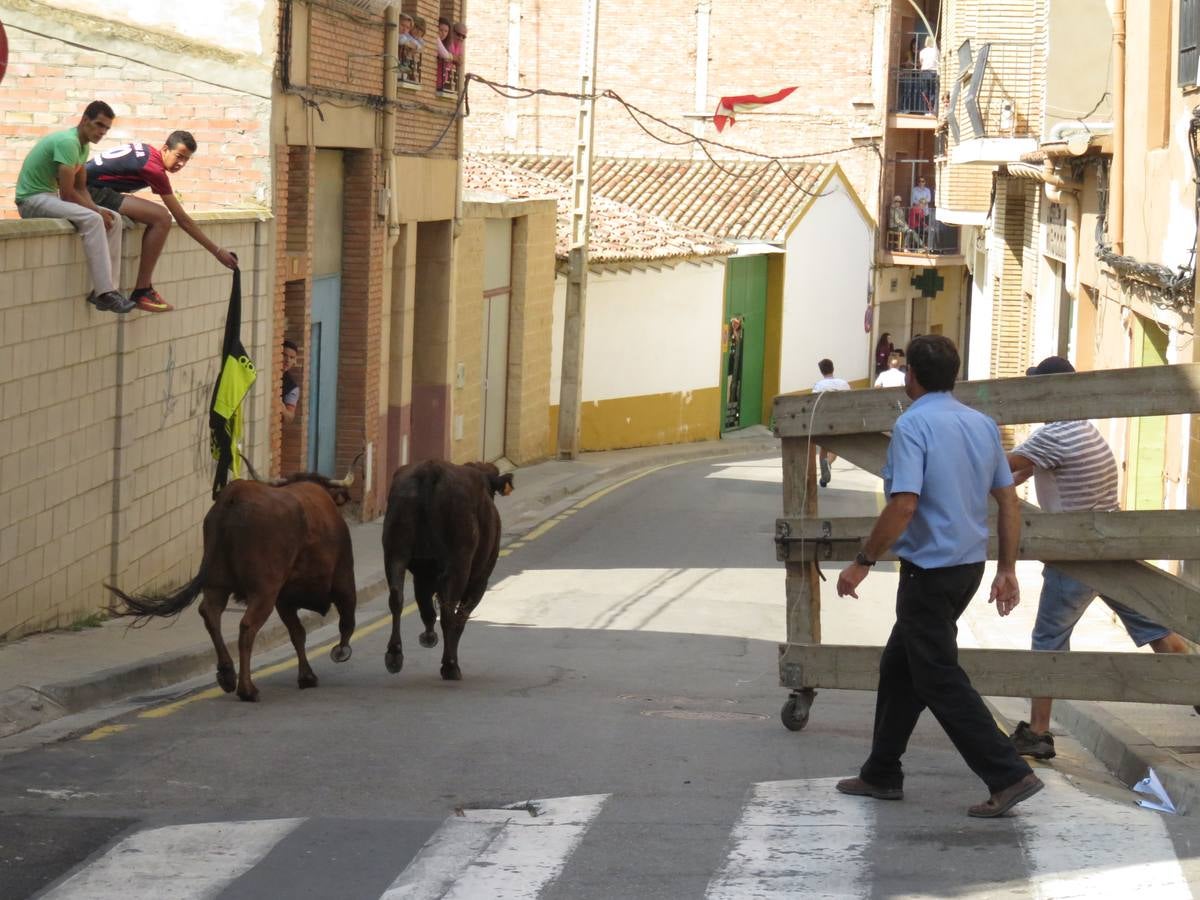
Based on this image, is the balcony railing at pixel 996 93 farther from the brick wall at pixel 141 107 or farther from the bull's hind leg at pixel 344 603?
the bull's hind leg at pixel 344 603

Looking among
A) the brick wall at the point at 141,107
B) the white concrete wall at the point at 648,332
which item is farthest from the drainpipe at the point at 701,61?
the brick wall at the point at 141,107

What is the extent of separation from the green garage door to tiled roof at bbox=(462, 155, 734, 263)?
128 centimetres

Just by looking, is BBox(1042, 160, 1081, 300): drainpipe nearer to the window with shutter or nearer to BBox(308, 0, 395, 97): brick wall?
the window with shutter

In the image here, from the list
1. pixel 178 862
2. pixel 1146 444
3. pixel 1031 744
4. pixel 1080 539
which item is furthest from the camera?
pixel 1146 444

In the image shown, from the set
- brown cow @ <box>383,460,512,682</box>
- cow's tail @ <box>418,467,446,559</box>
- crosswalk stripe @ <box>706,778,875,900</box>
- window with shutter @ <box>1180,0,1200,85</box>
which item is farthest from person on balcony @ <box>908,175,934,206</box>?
crosswalk stripe @ <box>706,778,875,900</box>

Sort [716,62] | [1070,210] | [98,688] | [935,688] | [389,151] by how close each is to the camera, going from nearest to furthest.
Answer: [935,688] < [98,688] < [389,151] < [1070,210] < [716,62]

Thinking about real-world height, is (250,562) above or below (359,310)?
below

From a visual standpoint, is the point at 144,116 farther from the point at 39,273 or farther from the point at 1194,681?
the point at 1194,681

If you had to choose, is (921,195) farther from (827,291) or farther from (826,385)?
(826,385)

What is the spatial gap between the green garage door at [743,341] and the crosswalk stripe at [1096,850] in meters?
34.4

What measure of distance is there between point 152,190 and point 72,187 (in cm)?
100

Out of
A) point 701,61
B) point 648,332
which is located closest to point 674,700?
point 648,332

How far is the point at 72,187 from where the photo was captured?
40.6ft

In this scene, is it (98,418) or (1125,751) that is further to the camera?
(98,418)
